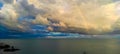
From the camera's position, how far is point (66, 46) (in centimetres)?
362

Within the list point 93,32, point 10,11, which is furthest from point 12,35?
point 93,32

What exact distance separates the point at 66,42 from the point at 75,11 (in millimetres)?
647

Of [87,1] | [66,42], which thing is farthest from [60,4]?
[66,42]

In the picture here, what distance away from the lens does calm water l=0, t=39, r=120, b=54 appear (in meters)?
3.55

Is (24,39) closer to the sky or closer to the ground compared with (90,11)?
closer to the ground

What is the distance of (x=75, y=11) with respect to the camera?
3572 mm

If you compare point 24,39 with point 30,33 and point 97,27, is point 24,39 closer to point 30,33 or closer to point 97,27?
point 30,33

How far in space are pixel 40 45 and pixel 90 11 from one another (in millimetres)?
1208

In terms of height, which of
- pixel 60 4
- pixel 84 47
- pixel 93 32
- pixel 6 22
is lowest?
pixel 84 47

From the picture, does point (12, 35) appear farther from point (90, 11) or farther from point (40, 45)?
point (90, 11)

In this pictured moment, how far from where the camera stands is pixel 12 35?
3629mm

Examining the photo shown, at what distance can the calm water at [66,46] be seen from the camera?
3553 mm

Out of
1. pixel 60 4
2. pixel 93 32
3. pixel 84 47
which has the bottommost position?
pixel 84 47

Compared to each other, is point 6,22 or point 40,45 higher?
point 6,22
